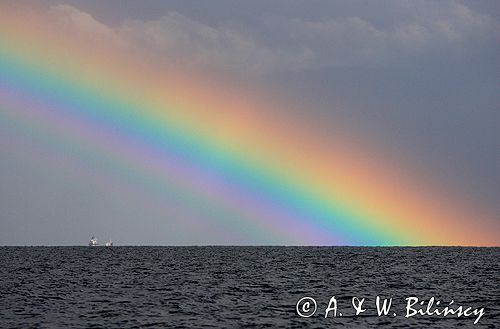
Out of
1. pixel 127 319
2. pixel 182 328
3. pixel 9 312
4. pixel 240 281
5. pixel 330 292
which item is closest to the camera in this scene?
pixel 182 328

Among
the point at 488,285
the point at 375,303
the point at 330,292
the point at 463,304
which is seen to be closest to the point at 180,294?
the point at 330,292

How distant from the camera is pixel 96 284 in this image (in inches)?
3113

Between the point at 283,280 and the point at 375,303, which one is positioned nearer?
the point at 375,303

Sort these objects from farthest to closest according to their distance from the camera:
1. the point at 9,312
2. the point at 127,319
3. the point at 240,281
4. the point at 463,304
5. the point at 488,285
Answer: the point at 240,281
the point at 488,285
the point at 463,304
the point at 9,312
the point at 127,319

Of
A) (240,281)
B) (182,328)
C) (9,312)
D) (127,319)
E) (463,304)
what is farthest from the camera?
(240,281)

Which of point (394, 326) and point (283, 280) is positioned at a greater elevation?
point (283, 280)

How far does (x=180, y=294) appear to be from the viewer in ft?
214

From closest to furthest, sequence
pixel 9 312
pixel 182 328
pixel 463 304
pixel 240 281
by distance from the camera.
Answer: pixel 182 328 → pixel 9 312 → pixel 463 304 → pixel 240 281

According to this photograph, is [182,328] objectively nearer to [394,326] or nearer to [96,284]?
[394,326]

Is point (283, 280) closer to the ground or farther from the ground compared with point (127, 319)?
farther from the ground

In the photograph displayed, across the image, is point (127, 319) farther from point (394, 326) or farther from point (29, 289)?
point (29, 289)

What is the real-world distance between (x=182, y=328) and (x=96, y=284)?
1541 inches

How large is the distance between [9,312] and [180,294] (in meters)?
19.5

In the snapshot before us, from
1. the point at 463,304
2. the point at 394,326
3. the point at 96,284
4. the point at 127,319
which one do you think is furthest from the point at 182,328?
the point at 96,284
